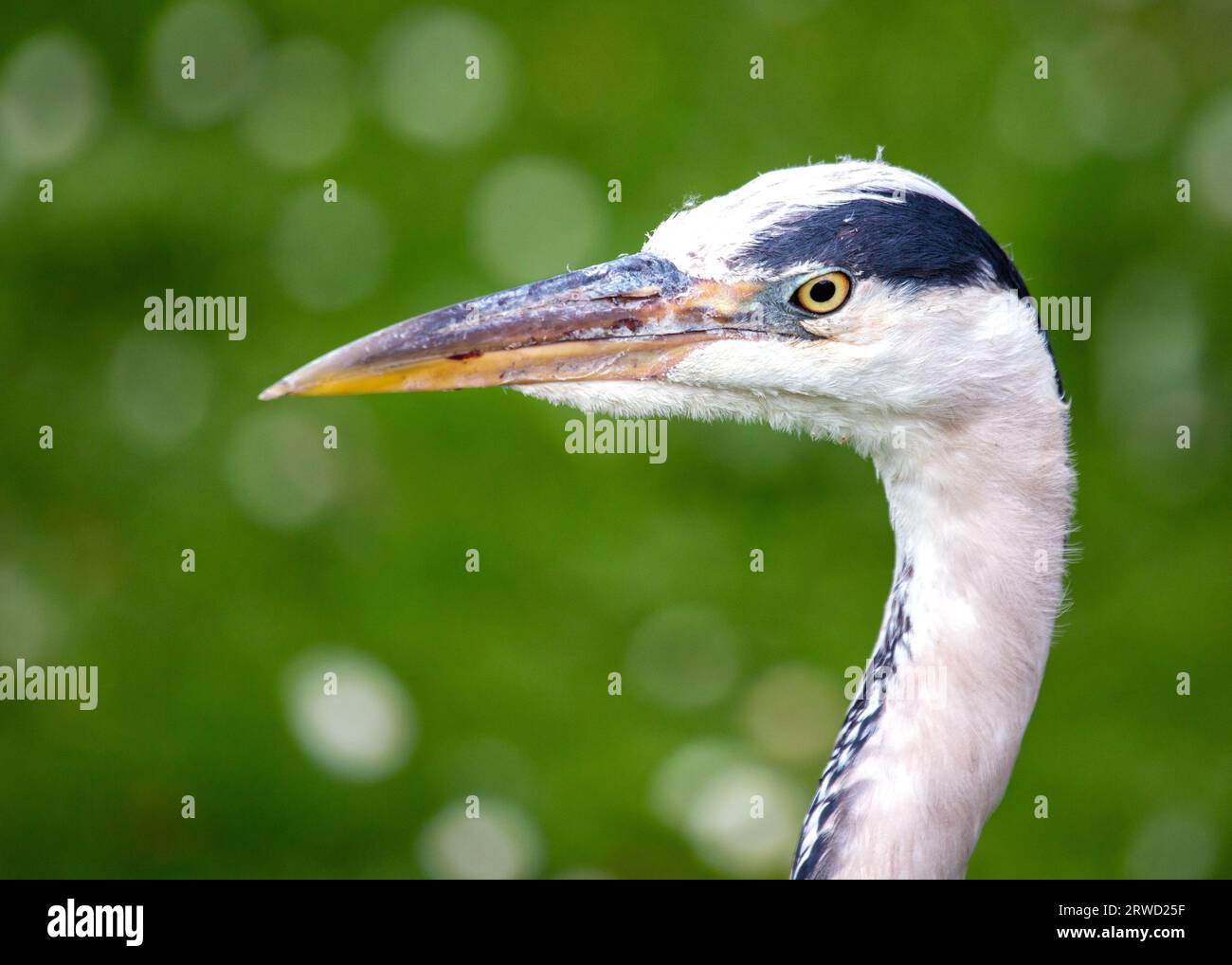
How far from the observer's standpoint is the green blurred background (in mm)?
4309

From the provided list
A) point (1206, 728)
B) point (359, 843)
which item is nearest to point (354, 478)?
point (359, 843)

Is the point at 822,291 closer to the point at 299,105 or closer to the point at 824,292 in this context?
the point at 824,292

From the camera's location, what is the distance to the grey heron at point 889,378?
2.21 meters

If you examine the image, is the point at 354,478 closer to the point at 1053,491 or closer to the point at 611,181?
the point at 611,181

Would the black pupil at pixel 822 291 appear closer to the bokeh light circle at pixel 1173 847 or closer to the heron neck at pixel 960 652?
the heron neck at pixel 960 652

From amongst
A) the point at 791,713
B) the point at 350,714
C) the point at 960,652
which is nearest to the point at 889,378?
the point at 960,652

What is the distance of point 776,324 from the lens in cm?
227

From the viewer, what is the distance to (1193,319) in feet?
16.5

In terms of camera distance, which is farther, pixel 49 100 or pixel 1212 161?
pixel 49 100

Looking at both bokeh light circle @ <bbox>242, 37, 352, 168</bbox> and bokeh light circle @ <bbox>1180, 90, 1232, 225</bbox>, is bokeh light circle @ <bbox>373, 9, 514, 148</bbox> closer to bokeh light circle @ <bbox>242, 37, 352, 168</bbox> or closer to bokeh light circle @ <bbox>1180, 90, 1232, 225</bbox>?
bokeh light circle @ <bbox>242, 37, 352, 168</bbox>

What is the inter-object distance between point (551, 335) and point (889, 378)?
0.56 metres

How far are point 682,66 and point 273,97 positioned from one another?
163 cm
